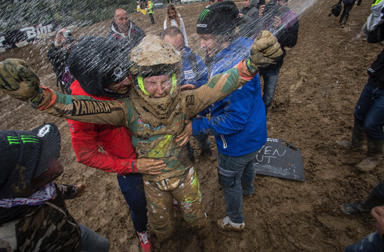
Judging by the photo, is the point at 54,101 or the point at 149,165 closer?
the point at 54,101

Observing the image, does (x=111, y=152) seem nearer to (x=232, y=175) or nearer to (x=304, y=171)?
(x=232, y=175)

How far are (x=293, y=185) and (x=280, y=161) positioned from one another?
434 mm

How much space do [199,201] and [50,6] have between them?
2015mm

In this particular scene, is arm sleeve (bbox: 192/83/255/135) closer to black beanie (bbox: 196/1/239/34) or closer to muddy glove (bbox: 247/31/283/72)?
muddy glove (bbox: 247/31/283/72)

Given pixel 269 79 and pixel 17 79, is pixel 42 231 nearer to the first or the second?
pixel 17 79

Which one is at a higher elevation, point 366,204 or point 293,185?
point 366,204

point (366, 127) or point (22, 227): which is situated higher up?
point (22, 227)

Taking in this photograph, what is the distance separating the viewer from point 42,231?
1.17m

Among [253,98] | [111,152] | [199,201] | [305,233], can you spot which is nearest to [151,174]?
[111,152]

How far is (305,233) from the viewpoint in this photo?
236 centimetres

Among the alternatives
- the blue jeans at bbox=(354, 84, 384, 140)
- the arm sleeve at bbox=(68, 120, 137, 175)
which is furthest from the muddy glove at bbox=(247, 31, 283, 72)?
the blue jeans at bbox=(354, 84, 384, 140)

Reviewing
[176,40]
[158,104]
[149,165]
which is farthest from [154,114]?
[176,40]

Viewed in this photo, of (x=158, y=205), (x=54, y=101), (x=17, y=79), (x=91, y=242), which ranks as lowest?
(x=91, y=242)

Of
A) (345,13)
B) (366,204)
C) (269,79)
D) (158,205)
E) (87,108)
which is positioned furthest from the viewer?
(345,13)
